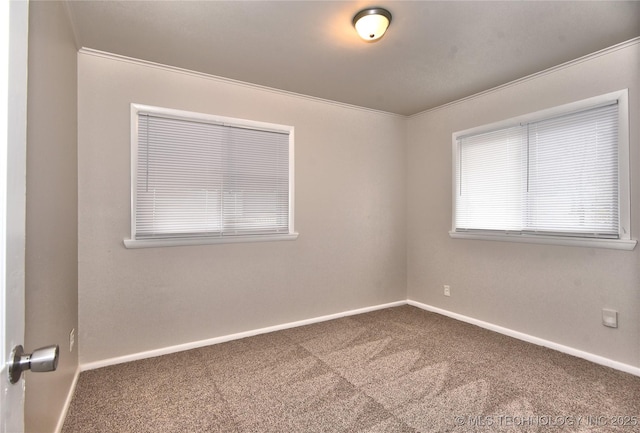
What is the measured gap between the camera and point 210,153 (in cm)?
308

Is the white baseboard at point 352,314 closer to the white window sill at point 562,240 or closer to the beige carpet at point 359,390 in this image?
the beige carpet at point 359,390

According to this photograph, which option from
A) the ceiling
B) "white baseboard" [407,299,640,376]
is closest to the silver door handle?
the ceiling

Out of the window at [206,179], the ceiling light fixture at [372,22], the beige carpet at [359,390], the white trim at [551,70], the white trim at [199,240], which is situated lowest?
the beige carpet at [359,390]

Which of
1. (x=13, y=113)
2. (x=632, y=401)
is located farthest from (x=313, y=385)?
(x=13, y=113)

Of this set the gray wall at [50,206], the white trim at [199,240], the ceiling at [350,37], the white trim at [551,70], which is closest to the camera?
the gray wall at [50,206]

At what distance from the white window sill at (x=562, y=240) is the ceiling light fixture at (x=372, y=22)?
7.67ft

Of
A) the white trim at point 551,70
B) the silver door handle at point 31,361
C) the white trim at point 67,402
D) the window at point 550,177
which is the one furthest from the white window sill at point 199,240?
the white trim at point 551,70

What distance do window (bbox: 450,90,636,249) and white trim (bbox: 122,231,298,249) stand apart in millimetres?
2041

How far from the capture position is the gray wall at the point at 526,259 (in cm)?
254

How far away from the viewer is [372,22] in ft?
6.93

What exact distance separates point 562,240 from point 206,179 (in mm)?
3276

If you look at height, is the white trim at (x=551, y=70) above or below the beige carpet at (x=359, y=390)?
above

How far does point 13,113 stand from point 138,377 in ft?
8.10

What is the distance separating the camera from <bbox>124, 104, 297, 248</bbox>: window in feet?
9.15
